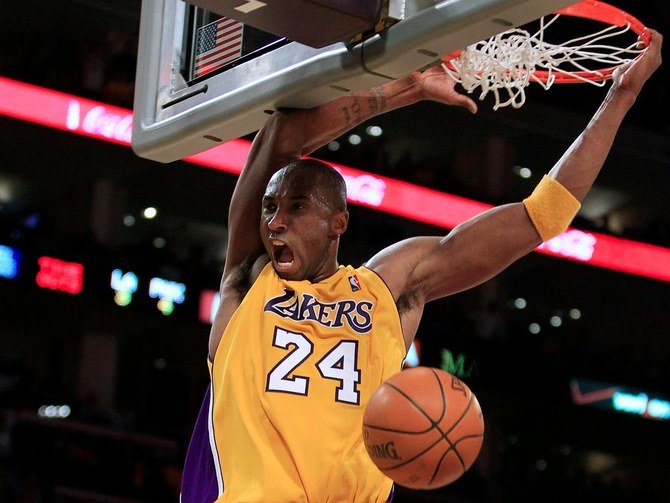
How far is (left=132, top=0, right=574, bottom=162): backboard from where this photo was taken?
3121 mm

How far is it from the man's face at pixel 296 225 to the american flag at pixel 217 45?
1.42 feet

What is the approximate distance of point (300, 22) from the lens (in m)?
3.36

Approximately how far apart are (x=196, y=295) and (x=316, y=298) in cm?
922

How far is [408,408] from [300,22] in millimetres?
1119

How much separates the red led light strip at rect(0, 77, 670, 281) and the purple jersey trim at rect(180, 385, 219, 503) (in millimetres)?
7766

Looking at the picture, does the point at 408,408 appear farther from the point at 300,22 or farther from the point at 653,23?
the point at 653,23

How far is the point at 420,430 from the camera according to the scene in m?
3.15

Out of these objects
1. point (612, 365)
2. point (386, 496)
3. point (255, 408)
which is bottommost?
point (612, 365)

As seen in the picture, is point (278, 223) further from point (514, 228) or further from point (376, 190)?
point (376, 190)

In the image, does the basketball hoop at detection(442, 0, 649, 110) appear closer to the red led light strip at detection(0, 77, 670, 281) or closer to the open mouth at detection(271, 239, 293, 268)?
the open mouth at detection(271, 239, 293, 268)

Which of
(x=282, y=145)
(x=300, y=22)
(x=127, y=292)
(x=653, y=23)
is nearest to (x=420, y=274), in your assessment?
(x=282, y=145)

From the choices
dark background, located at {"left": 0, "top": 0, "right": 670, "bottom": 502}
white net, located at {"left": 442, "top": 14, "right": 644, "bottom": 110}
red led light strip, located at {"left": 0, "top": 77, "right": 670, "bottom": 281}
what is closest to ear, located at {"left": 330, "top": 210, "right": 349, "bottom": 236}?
white net, located at {"left": 442, "top": 14, "right": 644, "bottom": 110}

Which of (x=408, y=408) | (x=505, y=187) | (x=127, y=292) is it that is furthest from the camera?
(x=505, y=187)

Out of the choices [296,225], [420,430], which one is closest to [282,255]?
[296,225]
